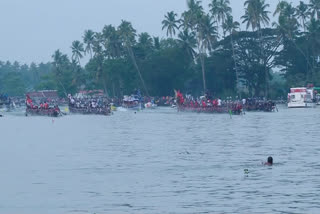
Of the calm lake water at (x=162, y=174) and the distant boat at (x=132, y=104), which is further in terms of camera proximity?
the distant boat at (x=132, y=104)

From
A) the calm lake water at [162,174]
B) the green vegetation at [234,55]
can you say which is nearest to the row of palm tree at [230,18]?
the green vegetation at [234,55]

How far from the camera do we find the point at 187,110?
130 m

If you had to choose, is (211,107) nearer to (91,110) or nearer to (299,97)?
(299,97)

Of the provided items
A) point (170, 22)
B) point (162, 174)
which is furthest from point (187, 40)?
point (162, 174)

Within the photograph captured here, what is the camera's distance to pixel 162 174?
40.1 m

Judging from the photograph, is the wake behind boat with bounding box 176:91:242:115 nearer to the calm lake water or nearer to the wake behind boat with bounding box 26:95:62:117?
the wake behind boat with bounding box 26:95:62:117

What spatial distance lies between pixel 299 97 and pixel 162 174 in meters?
95.5

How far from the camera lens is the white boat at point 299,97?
5128 inches

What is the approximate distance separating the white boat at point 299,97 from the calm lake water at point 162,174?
61492 millimetres

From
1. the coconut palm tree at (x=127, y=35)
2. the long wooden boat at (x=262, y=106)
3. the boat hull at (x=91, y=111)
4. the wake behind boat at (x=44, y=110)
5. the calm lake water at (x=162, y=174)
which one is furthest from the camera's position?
the coconut palm tree at (x=127, y=35)

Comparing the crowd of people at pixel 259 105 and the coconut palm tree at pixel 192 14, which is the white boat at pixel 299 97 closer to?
the crowd of people at pixel 259 105

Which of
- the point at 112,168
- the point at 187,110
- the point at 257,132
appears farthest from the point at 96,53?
the point at 112,168

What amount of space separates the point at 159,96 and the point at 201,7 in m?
25.6

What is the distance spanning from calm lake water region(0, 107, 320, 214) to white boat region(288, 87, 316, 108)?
2421 inches
